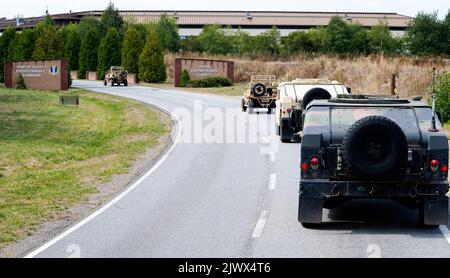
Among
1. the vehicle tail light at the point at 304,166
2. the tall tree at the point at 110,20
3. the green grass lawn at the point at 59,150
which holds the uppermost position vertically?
the tall tree at the point at 110,20

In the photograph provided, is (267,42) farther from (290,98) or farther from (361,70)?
(290,98)

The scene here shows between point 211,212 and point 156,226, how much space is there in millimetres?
1417

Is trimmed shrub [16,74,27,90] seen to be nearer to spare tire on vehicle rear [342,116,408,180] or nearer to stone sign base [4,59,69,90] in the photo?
stone sign base [4,59,69,90]

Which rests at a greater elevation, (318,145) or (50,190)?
(318,145)

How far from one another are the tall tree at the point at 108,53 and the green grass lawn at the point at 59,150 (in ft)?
105

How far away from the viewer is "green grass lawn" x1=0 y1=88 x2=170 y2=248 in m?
14.4

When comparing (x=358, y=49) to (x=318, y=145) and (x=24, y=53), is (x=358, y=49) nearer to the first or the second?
(x=24, y=53)

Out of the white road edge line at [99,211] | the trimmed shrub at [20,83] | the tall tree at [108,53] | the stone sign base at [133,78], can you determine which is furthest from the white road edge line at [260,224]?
the tall tree at [108,53]

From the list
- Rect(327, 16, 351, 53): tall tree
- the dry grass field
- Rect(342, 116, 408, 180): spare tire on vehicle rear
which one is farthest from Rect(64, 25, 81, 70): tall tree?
Rect(342, 116, 408, 180): spare tire on vehicle rear

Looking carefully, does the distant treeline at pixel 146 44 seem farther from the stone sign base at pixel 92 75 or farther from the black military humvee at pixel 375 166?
the black military humvee at pixel 375 166

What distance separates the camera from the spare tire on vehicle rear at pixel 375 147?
35.4ft

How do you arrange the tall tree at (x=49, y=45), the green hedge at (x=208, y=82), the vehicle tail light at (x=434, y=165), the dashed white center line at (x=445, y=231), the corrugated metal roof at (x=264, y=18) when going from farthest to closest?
1. the corrugated metal roof at (x=264, y=18)
2. the tall tree at (x=49, y=45)
3. the green hedge at (x=208, y=82)
4. the vehicle tail light at (x=434, y=165)
5. the dashed white center line at (x=445, y=231)

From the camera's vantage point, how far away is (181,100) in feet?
153
